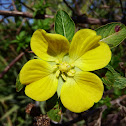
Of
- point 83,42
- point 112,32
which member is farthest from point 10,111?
point 112,32

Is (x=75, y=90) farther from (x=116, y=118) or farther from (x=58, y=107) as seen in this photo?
(x=116, y=118)

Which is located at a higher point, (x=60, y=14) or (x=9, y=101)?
(x=60, y=14)

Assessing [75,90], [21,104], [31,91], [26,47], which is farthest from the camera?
[21,104]

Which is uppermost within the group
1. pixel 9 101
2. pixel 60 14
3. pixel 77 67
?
pixel 60 14

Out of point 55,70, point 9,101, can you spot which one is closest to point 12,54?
point 9,101

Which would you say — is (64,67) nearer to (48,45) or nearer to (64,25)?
(48,45)

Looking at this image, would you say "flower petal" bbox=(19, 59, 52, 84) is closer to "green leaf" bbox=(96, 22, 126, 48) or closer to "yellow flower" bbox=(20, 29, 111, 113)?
"yellow flower" bbox=(20, 29, 111, 113)

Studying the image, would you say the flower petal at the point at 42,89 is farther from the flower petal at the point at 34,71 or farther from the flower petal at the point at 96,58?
the flower petal at the point at 96,58
